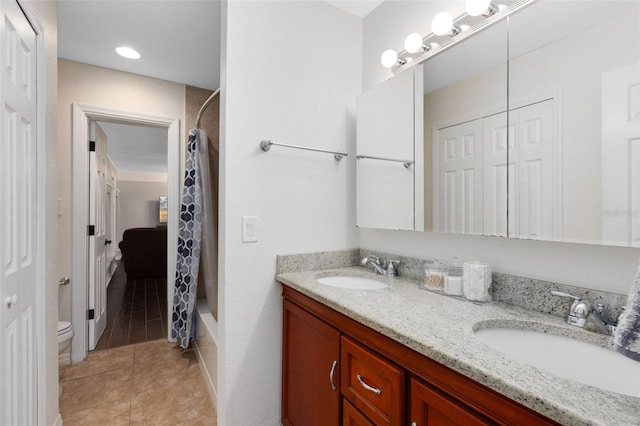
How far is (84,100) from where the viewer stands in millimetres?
2500

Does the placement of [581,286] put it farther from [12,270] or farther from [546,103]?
[12,270]

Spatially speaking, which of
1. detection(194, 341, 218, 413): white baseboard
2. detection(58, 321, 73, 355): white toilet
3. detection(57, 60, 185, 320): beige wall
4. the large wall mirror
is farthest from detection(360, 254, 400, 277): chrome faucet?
detection(57, 60, 185, 320): beige wall

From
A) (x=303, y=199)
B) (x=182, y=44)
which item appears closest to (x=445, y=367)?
(x=303, y=199)

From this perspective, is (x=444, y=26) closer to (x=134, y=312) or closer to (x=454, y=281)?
(x=454, y=281)

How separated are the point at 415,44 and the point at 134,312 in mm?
3982

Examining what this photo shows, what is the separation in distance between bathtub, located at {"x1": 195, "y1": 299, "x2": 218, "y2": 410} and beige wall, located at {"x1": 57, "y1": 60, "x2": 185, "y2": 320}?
101 centimetres

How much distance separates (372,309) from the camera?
3.44ft

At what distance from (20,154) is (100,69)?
185 cm

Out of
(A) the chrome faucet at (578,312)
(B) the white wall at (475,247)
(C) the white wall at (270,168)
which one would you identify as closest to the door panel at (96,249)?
(C) the white wall at (270,168)

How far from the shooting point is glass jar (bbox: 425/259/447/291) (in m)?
1.31

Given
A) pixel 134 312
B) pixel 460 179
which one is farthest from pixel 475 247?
pixel 134 312

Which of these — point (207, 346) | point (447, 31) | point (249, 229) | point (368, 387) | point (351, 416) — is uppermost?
point (447, 31)

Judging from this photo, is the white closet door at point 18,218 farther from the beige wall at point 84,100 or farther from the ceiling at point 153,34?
the beige wall at point 84,100

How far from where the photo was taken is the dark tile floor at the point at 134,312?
2904mm
